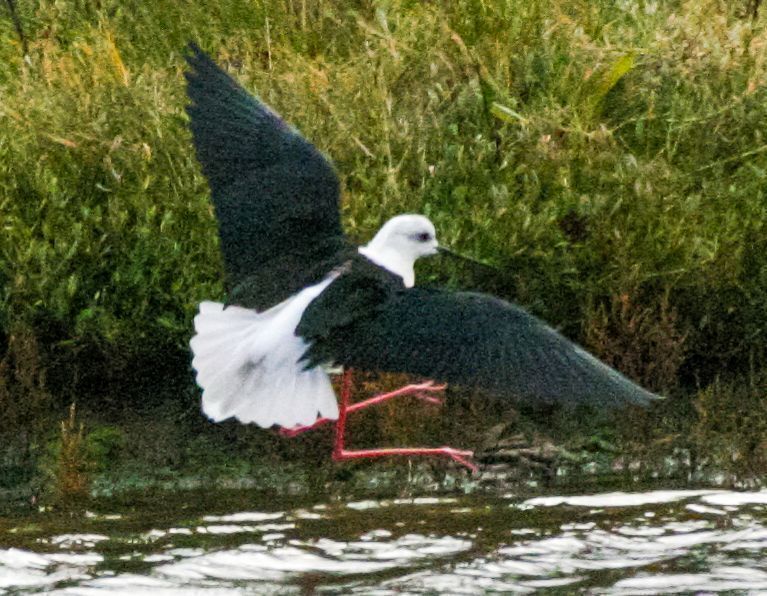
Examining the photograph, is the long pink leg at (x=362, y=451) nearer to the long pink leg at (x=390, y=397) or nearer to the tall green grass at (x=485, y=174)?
the long pink leg at (x=390, y=397)

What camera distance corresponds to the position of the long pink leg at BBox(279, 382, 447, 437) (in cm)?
585

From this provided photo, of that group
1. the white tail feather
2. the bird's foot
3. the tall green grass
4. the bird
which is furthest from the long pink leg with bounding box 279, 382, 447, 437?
the tall green grass

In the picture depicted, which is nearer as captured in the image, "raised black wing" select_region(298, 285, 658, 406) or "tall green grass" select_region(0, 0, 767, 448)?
"raised black wing" select_region(298, 285, 658, 406)

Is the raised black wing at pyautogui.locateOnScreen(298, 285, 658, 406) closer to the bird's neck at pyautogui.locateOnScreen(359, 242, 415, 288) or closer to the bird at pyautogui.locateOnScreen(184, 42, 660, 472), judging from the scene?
the bird at pyautogui.locateOnScreen(184, 42, 660, 472)

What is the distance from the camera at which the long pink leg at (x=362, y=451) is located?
570 cm

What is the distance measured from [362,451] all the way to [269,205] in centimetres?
82

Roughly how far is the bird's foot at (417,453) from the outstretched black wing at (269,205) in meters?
0.53

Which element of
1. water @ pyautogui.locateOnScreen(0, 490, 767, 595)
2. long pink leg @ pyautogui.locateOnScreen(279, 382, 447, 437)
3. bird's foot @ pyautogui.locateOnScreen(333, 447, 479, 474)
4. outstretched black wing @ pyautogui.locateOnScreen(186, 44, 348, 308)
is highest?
outstretched black wing @ pyautogui.locateOnScreen(186, 44, 348, 308)

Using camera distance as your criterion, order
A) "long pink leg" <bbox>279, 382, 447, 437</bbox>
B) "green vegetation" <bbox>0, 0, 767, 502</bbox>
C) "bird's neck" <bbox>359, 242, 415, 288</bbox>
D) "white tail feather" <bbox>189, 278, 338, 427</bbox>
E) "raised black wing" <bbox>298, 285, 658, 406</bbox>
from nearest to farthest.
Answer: "raised black wing" <bbox>298, 285, 658, 406</bbox>, "white tail feather" <bbox>189, 278, 338, 427</bbox>, "bird's neck" <bbox>359, 242, 415, 288</bbox>, "long pink leg" <bbox>279, 382, 447, 437</bbox>, "green vegetation" <bbox>0, 0, 767, 502</bbox>

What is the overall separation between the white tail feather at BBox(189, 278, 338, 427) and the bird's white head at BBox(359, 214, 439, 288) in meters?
0.26

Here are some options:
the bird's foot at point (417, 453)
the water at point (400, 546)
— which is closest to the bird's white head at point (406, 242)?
the bird's foot at point (417, 453)

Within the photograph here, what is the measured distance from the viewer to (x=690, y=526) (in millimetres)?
5227

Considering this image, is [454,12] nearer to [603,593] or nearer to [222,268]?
[222,268]

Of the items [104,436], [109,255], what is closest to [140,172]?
[109,255]
